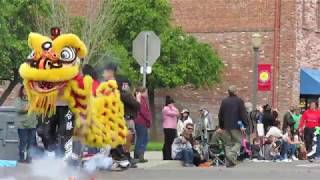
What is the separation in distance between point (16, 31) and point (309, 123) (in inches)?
468

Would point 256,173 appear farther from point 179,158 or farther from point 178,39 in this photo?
point 178,39

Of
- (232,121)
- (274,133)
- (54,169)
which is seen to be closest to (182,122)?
(232,121)

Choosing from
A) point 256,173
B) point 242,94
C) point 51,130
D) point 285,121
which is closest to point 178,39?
point 242,94

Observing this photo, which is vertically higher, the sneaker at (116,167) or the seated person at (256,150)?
the seated person at (256,150)

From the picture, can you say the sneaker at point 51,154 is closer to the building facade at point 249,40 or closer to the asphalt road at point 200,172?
the asphalt road at point 200,172

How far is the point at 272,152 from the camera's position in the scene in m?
17.8

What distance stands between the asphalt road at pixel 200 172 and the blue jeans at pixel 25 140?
1735mm

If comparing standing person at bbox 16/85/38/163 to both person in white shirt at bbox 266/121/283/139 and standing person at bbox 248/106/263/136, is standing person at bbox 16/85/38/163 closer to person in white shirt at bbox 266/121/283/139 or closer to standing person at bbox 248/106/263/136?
person in white shirt at bbox 266/121/283/139

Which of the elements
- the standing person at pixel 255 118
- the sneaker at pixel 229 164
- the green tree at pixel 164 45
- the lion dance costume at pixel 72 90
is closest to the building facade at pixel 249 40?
the green tree at pixel 164 45

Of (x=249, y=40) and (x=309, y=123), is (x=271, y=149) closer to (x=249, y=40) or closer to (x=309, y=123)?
(x=309, y=123)

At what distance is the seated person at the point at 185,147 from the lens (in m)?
15.4

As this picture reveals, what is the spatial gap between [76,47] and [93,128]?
1.01m

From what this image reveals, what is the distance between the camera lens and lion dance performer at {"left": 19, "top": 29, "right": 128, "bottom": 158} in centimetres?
835

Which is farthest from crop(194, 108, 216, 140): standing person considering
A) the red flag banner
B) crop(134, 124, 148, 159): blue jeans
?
the red flag banner
